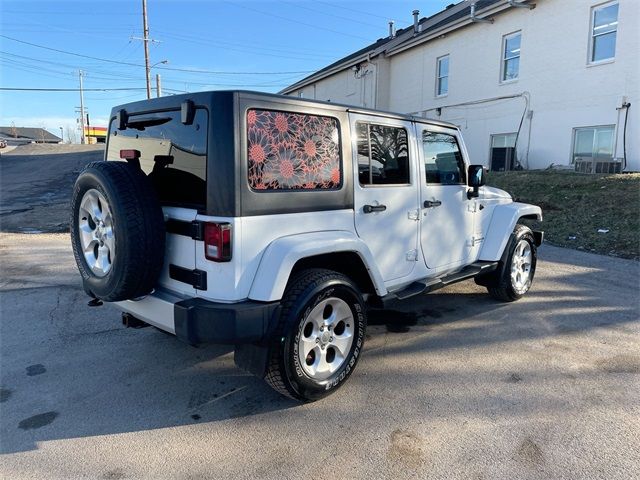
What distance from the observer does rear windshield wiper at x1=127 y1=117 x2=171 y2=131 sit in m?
3.17

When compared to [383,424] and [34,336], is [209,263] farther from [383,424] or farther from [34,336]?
[34,336]

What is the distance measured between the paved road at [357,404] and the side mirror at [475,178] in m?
1.29

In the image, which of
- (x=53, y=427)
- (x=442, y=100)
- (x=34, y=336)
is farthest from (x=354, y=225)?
(x=442, y=100)

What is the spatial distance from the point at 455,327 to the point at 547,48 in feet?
Result: 42.4

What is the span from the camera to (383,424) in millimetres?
2902

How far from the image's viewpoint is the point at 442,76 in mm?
18734

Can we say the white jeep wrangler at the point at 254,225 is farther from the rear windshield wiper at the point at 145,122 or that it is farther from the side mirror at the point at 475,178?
the side mirror at the point at 475,178

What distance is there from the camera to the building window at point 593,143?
12.5m

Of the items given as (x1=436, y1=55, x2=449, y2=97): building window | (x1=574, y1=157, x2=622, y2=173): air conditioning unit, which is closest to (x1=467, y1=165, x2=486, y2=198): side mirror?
(x1=574, y1=157, x2=622, y2=173): air conditioning unit

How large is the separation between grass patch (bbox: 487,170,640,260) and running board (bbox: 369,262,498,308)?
4.10 m

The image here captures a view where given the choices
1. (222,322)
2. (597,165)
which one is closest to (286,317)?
(222,322)

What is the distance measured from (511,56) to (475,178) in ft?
43.5

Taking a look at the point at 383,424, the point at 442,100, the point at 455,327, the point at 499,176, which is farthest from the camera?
the point at 442,100

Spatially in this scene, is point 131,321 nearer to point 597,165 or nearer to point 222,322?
point 222,322
